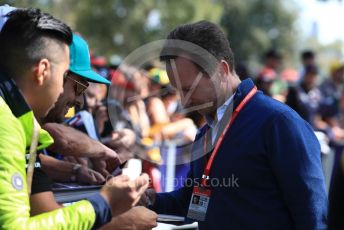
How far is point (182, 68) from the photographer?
365 cm

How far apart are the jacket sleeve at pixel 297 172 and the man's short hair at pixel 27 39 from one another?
46.3 inches

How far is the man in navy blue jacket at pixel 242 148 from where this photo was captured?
325 centimetres

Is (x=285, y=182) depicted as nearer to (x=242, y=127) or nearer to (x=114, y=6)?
(x=242, y=127)

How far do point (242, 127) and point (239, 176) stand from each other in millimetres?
259

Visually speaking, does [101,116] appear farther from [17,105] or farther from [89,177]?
[17,105]

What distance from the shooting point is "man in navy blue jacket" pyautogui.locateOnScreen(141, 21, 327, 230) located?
10.7ft

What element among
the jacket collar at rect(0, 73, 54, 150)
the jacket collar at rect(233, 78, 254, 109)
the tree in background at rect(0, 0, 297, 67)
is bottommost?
the jacket collar at rect(0, 73, 54, 150)

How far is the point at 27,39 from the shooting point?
275 cm

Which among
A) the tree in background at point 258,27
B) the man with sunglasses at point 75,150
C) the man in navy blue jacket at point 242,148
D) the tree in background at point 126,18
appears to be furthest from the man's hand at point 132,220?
the tree in background at point 258,27

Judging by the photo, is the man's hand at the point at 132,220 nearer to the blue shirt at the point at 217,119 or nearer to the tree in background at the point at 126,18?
the blue shirt at the point at 217,119

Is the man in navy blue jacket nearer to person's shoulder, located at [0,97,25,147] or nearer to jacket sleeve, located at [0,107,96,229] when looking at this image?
jacket sleeve, located at [0,107,96,229]

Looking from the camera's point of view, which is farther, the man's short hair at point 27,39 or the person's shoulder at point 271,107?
the person's shoulder at point 271,107

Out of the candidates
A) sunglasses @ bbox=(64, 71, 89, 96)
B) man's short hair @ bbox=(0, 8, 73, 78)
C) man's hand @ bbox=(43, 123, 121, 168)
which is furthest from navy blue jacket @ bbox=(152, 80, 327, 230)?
man's hand @ bbox=(43, 123, 121, 168)

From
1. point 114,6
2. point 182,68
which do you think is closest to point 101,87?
point 182,68
